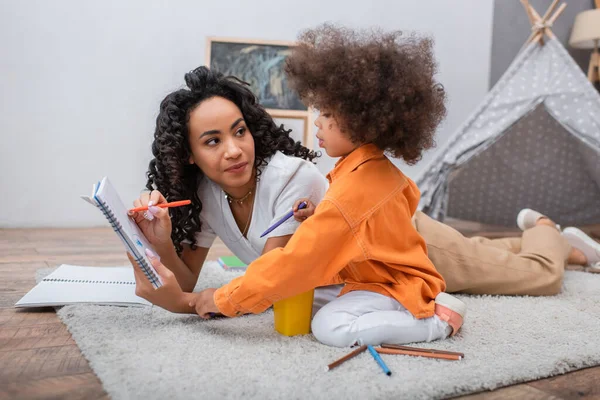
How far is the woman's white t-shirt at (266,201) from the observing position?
1183mm

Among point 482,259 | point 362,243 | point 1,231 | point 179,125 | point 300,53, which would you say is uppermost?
point 300,53

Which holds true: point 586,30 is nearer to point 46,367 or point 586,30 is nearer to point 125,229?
point 125,229

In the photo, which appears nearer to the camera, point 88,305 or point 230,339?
point 230,339

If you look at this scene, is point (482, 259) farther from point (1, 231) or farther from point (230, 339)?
point (1, 231)

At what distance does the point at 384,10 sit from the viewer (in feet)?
9.95

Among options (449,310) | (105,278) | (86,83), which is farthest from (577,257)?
(86,83)

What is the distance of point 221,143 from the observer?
1.17 meters

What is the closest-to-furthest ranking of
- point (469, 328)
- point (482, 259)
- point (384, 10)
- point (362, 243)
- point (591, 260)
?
point (362, 243), point (469, 328), point (482, 259), point (591, 260), point (384, 10)

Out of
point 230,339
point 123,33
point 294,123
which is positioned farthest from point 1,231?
point 230,339

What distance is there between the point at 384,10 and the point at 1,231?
2.18 meters

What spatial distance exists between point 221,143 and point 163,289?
32cm

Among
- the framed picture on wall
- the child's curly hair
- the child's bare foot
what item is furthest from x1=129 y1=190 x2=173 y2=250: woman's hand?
the framed picture on wall

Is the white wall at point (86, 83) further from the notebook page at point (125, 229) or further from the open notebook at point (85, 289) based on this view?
Result: the notebook page at point (125, 229)

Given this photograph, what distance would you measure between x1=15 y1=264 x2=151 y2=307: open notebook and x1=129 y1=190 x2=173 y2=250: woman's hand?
16 centimetres
